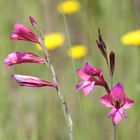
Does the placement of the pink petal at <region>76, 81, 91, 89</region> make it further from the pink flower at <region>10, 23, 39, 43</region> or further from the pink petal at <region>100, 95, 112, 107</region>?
the pink flower at <region>10, 23, 39, 43</region>

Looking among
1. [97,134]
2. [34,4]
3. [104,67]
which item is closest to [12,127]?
[97,134]

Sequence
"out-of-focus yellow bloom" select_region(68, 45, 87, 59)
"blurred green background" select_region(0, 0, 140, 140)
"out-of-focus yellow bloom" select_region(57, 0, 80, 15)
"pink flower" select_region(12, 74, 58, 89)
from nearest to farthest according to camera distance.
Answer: "pink flower" select_region(12, 74, 58, 89)
"blurred green background" select_region(0, 0, 140, 140)
"out-of-focus yellow bloom" select_region(68, 45, 87, 59)
"out-of-focus yellow bloom" select_region(57, 0, 80, 15)

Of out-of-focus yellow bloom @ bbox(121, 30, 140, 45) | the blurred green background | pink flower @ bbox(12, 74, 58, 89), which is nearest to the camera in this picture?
pink flower @ bbox(12, 74, 58, 89)

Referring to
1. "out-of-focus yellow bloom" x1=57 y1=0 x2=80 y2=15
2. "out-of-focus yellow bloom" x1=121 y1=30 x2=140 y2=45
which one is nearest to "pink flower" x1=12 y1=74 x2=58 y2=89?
"out-of-focus yellow bloom" x1=121 y1=30 x2=140 y2=45

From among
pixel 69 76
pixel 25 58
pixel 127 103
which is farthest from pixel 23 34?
pixel 69 76

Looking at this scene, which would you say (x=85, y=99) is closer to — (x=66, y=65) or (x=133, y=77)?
(x=133, y=77)

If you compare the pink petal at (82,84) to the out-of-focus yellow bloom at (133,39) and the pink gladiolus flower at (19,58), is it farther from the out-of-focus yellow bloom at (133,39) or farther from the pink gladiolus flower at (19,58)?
the out-of-focus yellow bloom at (133,39)

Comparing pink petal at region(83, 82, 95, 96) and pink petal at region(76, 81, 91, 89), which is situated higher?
pink petal at region(76, 81, 91, 89)
